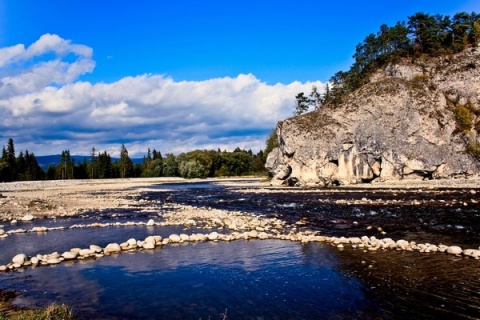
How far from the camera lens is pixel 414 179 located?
2891 inches

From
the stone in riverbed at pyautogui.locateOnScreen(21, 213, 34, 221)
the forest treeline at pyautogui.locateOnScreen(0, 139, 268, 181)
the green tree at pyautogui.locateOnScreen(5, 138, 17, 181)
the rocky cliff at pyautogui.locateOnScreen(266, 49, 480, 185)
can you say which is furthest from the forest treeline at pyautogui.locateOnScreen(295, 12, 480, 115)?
the green tree at pyautogui.locateOnScreen(5, 138, 17, 181)

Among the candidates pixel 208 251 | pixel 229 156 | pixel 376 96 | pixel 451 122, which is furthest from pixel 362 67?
pixel 208 251

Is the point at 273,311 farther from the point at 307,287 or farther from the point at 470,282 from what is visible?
the point at 470,282

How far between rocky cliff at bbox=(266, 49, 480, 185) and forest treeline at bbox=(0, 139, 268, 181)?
54.5 meters

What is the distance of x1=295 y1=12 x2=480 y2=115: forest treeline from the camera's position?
307ft

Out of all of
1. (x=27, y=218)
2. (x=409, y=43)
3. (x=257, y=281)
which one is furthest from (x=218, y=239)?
(x=409, y=43)

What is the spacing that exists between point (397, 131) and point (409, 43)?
3548cm

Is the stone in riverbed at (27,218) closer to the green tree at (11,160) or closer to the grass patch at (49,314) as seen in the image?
the grass patch at (49,314)

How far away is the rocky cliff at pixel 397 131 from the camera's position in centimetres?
7369

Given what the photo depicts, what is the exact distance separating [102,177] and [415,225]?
14403cm

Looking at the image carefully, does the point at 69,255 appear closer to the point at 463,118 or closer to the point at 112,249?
the point at 112,249

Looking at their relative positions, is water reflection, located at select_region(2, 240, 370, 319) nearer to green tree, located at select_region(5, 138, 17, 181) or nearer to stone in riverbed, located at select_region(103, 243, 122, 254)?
stone in riverbed, located at select_region(103, 243, 122, 254)

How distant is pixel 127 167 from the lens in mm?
158750

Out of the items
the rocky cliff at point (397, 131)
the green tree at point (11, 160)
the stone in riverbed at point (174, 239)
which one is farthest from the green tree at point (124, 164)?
the stone in riverbed at point (174, 239)
